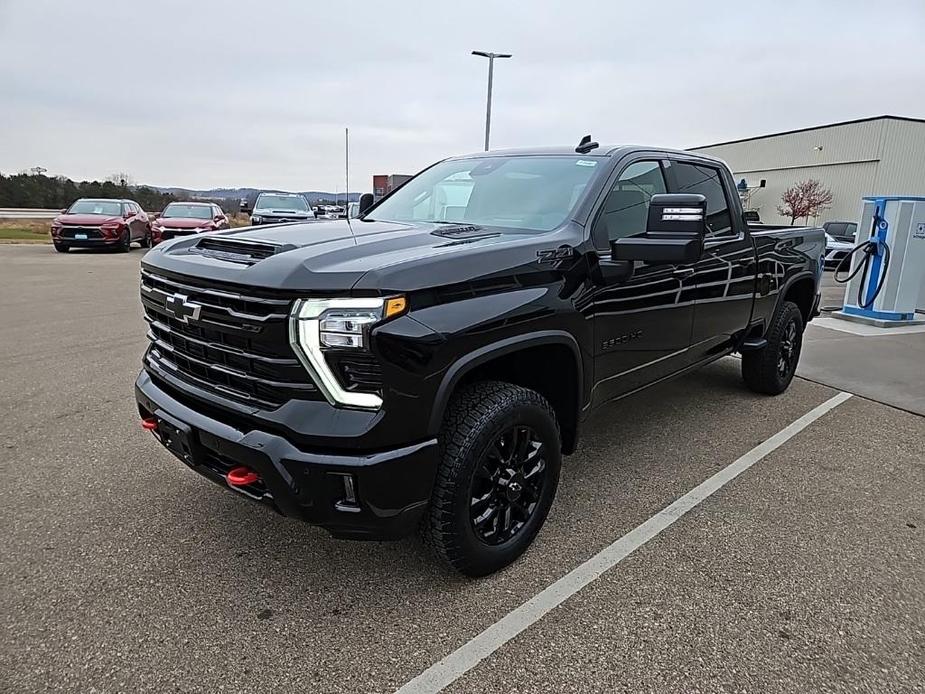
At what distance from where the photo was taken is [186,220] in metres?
17.1

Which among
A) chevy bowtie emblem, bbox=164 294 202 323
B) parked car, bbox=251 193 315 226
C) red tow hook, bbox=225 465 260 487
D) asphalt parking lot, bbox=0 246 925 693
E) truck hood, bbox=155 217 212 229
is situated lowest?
asphalt parking lot, bbox=0 246 925 693

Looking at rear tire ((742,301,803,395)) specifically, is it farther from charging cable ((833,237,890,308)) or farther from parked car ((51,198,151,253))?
parked car ((51,198,151,253))

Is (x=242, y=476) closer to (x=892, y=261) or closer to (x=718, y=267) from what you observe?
(x=718, y=267)

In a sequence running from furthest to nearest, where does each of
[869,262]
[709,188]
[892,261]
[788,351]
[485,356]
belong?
[869,262]
[892,261]
[788,351]
[709,188]
[485,356]

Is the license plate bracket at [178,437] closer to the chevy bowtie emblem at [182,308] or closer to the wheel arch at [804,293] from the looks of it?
the chevy bowtie emblem at [182,308]

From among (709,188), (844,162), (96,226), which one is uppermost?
(844,162)

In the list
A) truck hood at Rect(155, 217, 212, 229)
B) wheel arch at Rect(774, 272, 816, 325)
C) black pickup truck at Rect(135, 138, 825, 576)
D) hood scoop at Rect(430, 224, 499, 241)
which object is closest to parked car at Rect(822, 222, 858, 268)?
wheel arch at Rect(774, 272, 816, 325)

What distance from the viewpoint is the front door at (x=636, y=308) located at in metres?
3.14

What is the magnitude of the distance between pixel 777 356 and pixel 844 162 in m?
37.1

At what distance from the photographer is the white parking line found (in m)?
2.19

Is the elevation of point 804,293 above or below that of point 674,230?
below

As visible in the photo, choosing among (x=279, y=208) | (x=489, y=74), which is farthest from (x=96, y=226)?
(x=489, y=74)

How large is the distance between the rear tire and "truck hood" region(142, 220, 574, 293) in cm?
293

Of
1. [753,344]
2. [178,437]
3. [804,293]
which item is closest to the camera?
[178,437]
